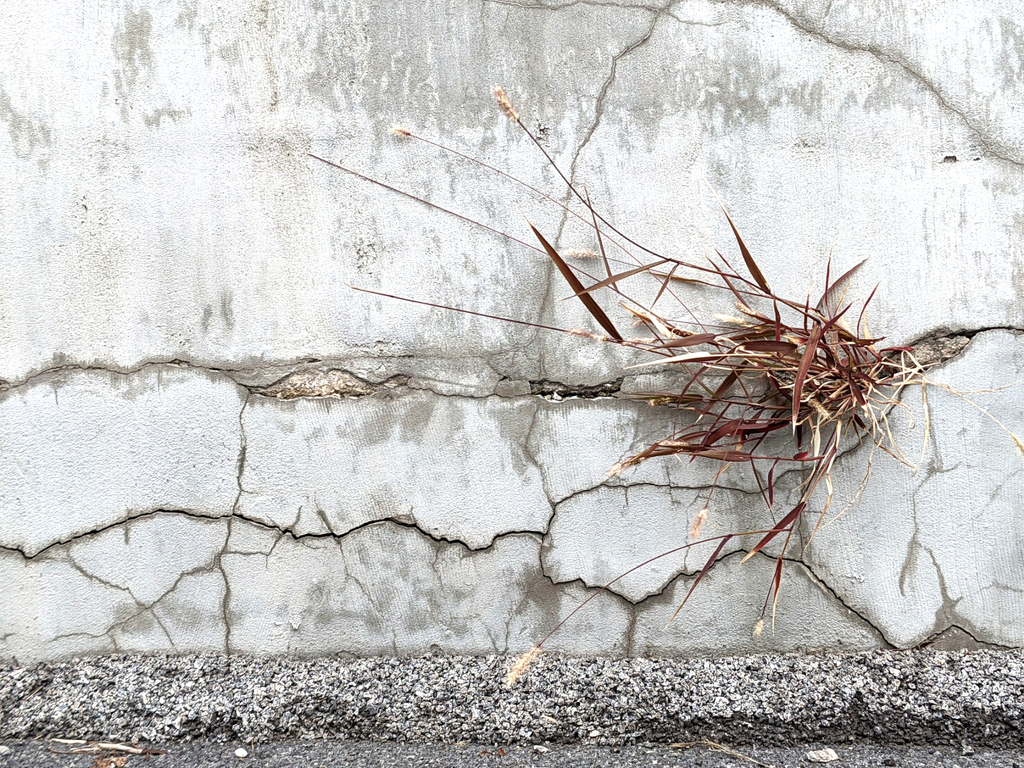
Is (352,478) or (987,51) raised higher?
(987,51)

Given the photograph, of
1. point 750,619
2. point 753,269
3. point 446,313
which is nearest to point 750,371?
point 753,269

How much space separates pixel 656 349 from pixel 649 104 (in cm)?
57

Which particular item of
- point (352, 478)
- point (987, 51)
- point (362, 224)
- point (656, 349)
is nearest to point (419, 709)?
point (352, 478)

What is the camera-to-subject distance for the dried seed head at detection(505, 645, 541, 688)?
133 cm

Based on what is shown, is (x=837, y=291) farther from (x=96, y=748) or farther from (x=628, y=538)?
(x=96, y=748)

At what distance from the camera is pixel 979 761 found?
4.66 ft

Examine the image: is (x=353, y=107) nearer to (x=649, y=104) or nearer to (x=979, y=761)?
(x=649, y=104)

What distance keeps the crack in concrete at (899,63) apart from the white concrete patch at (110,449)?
60.5 inches

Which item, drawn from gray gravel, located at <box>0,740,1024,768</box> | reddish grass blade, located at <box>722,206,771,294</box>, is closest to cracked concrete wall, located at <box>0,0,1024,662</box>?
reddish grass blade, located at <box>722,206,771,294</box>

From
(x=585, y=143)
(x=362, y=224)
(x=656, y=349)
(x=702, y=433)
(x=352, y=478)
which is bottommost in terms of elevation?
(x=352, y=478)

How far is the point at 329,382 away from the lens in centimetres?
151

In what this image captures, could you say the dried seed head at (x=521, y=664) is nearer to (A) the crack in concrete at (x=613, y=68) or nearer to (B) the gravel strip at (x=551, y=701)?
(B) the gravel strip at (x=551, y=701)

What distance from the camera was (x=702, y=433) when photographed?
4.75 feet

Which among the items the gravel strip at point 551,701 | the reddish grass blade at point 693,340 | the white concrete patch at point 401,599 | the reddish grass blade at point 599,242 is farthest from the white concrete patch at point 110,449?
the reddish grass blade at point 693,340
